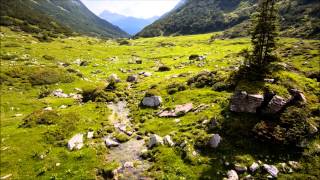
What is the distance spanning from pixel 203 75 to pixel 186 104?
10545 millimetres

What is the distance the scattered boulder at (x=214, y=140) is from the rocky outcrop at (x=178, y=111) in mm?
8633

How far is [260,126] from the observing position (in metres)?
29.1

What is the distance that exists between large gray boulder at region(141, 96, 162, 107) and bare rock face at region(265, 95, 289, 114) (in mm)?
15660

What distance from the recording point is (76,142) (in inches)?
1266

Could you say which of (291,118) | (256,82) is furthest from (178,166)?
(256,82)

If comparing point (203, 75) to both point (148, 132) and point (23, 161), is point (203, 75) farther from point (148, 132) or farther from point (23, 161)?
point (23, 161)

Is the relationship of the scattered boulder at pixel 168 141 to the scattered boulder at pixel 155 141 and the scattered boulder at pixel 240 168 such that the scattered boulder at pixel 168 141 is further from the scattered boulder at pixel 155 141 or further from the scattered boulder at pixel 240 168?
the scattered boulder at pixel 240 168

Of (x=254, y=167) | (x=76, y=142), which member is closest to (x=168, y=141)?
(x=254, y=167)

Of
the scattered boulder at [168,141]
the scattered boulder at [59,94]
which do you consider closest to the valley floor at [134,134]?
the scattered boulder at [59,94]

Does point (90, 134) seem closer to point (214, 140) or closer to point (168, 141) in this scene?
point (168, 141)

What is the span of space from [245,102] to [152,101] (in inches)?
566

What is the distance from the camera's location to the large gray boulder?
1667 inches

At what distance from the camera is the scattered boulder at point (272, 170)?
2496 cm

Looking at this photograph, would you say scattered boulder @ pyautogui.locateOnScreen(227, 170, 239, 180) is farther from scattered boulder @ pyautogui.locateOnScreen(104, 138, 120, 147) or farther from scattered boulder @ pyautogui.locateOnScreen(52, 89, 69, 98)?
scattered boulder @ pyautogui.locateOnScreen(52, 89, 69, 98)
